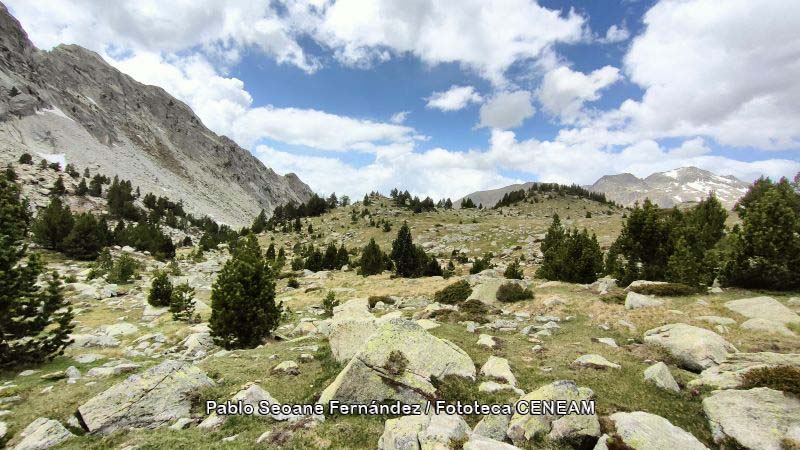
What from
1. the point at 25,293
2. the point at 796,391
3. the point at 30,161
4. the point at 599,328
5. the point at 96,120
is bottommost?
the point at 599,328

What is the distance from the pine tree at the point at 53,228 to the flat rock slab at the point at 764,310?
65372 mm

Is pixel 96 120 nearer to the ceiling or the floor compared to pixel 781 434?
nearer to the ceiling

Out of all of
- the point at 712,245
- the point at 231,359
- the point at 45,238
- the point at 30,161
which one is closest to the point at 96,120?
the point at 30,161

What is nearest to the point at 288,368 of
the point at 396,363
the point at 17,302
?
the point at 396,363

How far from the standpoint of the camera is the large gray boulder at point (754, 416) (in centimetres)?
809

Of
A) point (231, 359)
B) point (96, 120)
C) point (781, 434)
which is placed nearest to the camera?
point (781, 434)

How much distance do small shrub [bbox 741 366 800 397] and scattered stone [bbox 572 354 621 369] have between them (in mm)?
3484

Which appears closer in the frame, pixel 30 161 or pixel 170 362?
pixel 170 362

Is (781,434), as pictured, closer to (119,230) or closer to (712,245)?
(712,245)

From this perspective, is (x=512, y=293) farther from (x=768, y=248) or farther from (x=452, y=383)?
(x=452, y=383)

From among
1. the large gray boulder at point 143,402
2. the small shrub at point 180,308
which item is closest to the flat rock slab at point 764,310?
the large gray boulder at point 143,402

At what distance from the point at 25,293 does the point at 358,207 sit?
88.7 metres

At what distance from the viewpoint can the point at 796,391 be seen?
896cm

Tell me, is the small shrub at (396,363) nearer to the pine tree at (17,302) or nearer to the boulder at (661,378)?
the boulder at (661,378)
